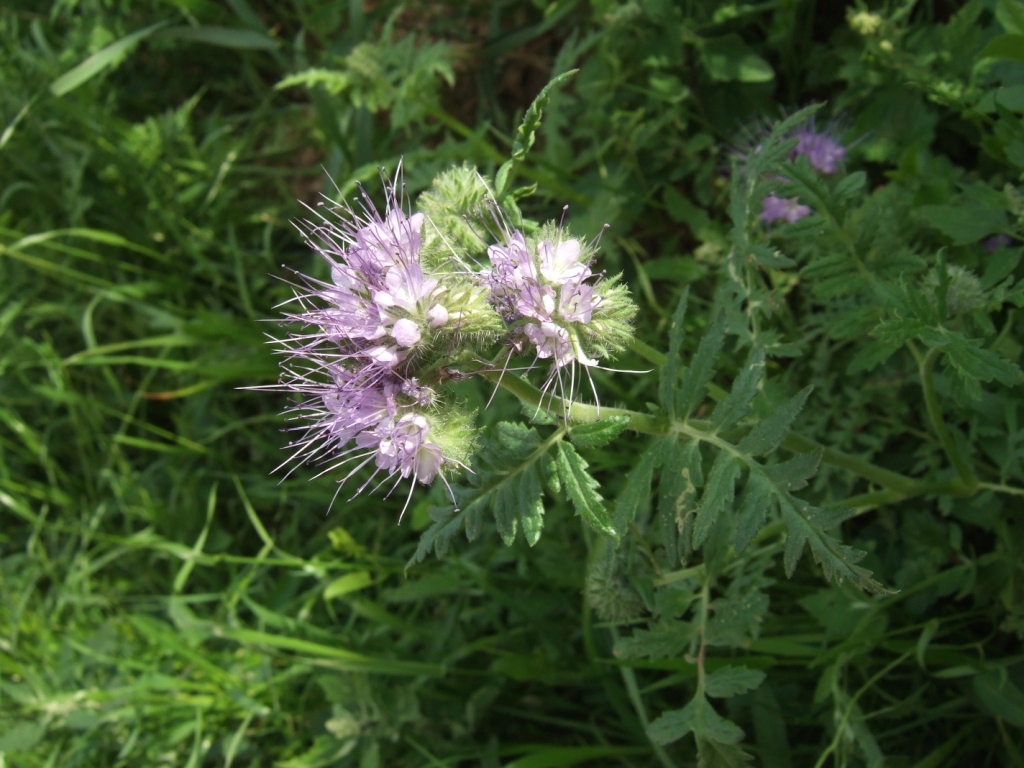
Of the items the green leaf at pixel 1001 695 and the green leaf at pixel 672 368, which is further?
the green leaf at pixel 1001 695

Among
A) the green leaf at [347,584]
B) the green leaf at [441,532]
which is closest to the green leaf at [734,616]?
the green leaf at [441,532]

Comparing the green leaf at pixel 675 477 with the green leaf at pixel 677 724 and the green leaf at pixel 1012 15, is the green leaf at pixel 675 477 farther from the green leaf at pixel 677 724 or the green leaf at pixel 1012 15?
the green leaf at pixel 1012 15

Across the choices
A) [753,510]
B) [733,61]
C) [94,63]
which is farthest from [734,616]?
[94,63]

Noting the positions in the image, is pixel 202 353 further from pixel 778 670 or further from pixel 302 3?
pixel 778 670

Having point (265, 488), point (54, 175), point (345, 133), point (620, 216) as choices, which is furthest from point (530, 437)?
point (54, 175)

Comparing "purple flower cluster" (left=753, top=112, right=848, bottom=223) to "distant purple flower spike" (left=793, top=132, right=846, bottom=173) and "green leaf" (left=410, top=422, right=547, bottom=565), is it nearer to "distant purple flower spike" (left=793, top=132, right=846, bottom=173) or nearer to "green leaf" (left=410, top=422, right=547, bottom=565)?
"distant purple flower spike" (left=793, top=132, right=846, bottom=173)

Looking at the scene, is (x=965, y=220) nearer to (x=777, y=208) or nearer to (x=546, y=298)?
(x=777, y=208)
